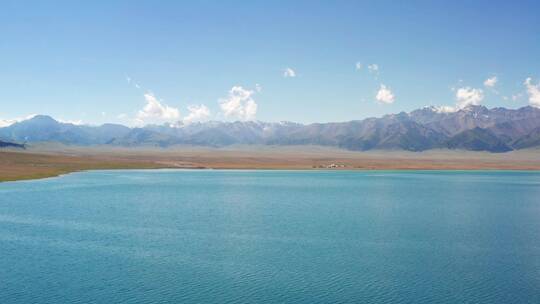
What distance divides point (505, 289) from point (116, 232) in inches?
1350

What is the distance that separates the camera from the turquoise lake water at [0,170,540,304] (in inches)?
1192

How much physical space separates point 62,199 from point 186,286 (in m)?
50.8

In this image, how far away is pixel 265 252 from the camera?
4016 cm

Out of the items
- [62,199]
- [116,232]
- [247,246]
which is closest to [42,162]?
[62,199]

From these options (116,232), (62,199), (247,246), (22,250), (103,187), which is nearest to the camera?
(22,250)

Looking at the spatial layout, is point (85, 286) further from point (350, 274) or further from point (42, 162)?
point (42, 162)

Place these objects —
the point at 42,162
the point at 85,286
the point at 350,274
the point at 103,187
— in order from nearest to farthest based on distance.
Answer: the point at 85,286 → the point at 350,274 → the point at 103,187 → the point at 42,162

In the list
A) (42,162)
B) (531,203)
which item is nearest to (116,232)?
(531,203)

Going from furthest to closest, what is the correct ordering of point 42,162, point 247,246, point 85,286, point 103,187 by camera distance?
point 42,162 < point 103,187 < point 247,246 < point 85,286

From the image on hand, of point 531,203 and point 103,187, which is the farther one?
point 103,187

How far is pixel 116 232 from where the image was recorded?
48219 mm

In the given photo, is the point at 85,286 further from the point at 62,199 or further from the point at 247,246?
the point at 62,199

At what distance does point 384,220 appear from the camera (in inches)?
2283

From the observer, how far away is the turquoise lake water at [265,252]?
3027cm
